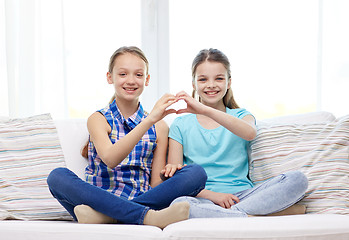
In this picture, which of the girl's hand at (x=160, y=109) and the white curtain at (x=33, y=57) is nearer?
the girl's hand at (x=160, y=109)

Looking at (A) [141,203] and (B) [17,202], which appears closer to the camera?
(A) [141,203]

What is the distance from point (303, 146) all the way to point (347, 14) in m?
1.40

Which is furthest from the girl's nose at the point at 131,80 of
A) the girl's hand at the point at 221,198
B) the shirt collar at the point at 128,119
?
the girl's hand at the point at 221,198

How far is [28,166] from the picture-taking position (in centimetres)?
184

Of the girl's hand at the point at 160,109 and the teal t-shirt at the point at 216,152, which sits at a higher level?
the girl's hand at the point at 160,109

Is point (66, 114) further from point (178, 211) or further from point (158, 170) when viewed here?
point (178, 211)

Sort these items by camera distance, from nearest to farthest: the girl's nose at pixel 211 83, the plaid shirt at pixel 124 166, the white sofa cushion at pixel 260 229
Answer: the white sofa cushion at pixel 260 229 < the plaid shirt at pixel 124 166 < the girl's nose at pixel 211 83

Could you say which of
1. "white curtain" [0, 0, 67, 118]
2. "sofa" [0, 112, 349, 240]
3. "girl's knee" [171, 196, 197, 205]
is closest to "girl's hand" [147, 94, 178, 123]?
"girl's knee" [171, 196, 197, 205]

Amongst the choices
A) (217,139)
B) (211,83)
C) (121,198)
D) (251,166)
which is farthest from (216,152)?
(121,198)

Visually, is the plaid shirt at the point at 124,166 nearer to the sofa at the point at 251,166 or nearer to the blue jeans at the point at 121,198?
the sofa at the point at 251,166

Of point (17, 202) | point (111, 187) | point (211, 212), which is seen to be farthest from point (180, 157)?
point (17, 202)

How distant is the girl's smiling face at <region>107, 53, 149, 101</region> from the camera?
6.36ft

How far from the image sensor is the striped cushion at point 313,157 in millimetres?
1706

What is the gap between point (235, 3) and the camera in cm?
289
